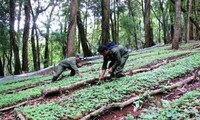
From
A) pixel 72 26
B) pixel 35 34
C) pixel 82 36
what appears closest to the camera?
pixel 72 26

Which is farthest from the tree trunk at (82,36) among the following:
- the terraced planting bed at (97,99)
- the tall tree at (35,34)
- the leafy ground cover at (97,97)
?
the leafy ground cover at (97,97)

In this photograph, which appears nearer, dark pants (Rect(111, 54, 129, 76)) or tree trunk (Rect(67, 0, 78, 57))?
dark pants (Rect(111, 54, 129, 76))

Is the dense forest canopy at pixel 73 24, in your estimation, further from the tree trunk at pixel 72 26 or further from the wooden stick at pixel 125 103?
the wooden stick at pixel 125 103

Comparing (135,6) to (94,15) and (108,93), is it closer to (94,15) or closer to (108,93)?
(94,15)

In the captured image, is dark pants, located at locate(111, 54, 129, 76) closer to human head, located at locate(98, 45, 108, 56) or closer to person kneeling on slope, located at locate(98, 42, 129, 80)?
person kneeling on slope, located at locate(98, 42, 129, 80)

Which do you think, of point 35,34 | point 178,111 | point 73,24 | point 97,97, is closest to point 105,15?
point 73,24

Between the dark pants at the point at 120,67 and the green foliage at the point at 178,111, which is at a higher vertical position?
the dark pants at the point at 120,67

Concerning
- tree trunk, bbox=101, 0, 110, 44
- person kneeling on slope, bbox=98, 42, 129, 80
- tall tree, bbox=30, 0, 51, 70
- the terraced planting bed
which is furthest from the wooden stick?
tall tree, bbox=30, 0, 51, 70

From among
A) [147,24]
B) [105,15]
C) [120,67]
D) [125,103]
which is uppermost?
[105,15]

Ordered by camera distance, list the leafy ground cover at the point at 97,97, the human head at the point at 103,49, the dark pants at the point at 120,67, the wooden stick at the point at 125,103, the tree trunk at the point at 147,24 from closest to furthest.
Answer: the wooden stick at the point at 125,103
the leafy ground cover at the point at 97,97
the human head at the point at 103,49
the dark pants at the point at 120,67
the tree trunk at the point at 147,24

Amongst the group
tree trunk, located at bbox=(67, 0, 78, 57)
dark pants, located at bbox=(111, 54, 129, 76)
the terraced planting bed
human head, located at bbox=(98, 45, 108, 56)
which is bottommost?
the terraced planting bed

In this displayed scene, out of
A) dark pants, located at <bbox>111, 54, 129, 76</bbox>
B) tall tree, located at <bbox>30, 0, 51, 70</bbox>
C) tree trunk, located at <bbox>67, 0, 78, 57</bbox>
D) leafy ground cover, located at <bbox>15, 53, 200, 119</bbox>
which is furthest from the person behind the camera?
tall tree, located at <bbox>30, 0, 51, 70</bbox>

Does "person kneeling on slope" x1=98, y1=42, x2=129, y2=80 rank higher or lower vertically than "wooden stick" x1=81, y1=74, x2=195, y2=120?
higher

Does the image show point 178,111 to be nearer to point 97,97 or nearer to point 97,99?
point 97,99
